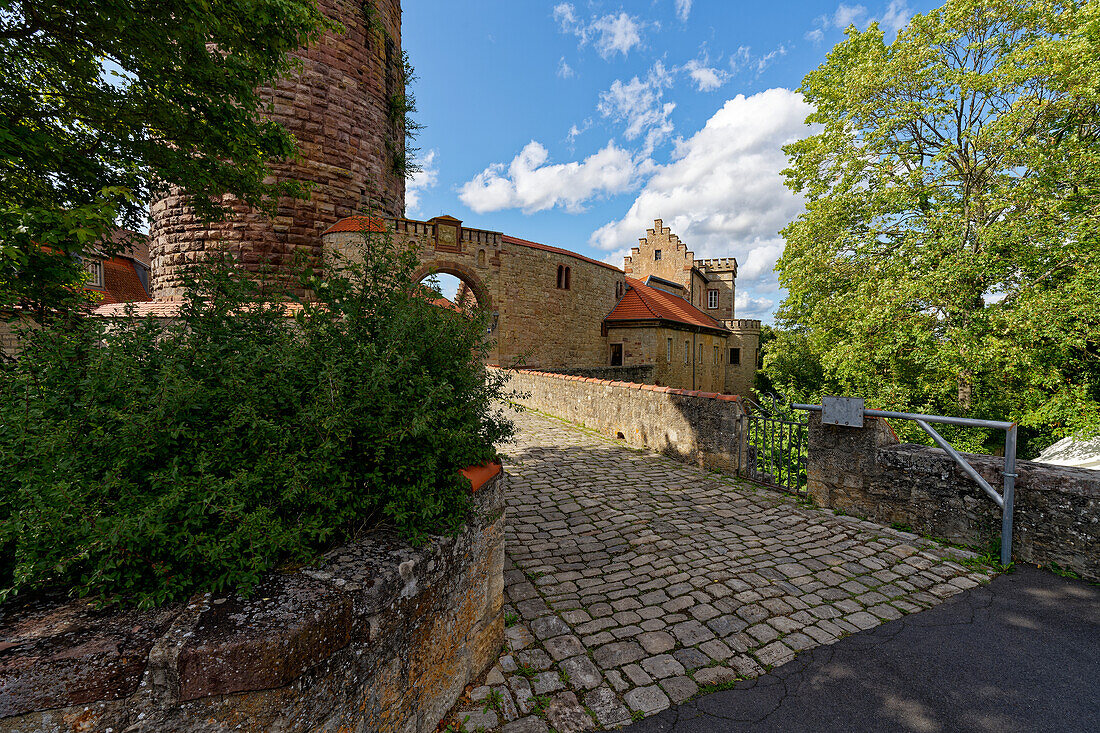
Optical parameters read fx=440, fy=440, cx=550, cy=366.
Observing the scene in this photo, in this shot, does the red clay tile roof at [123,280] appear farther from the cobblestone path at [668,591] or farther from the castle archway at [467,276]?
the cobblestone path at [668,591]

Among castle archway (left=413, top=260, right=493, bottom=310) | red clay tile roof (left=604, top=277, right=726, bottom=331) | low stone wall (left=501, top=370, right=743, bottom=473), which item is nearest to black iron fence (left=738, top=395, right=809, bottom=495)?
low stone wall (left=501, top=370, right=743, bottom=473)

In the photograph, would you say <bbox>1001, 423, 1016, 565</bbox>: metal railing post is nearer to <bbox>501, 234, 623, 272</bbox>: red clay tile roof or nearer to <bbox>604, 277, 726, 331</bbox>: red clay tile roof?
<bbox>501, 234, 623, 272</bbox>: red clay tile roof

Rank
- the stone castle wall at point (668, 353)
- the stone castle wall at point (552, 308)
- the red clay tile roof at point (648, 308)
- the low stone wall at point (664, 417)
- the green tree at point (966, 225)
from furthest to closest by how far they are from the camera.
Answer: the red clay tile roof at point (648, 308) < the stone castle wall at point (668, 353) < the stone castle wall at point (552, 308) < the green tree at point (966, 225) < the low stone wall at point (664, 417)

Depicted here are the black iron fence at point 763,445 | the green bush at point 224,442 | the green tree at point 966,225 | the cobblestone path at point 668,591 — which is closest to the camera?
the green bush at point 224,442

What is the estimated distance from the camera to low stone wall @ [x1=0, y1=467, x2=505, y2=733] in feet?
4.20

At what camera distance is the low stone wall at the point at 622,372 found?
63.6ft

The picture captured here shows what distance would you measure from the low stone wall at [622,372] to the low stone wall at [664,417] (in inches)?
306

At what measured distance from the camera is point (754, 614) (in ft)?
10.4

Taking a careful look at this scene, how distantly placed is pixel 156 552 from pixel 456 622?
1.38 metres

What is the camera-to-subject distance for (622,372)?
2258 cm

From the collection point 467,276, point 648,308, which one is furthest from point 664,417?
point 648,308

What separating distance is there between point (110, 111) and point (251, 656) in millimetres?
6062

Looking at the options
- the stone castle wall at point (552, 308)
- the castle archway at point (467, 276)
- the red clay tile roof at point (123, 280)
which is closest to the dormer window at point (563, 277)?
the stone castle wall at point (552, 308)

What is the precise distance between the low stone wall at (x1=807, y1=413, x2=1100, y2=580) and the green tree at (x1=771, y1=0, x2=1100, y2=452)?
26.2 feet
